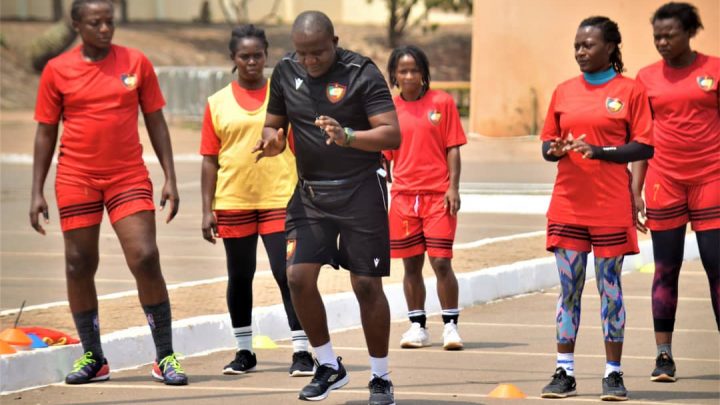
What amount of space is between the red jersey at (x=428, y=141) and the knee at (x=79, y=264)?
2.47m

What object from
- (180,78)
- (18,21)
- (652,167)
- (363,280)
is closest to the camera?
(363,280)

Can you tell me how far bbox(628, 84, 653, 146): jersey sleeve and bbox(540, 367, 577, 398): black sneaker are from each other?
1318mm

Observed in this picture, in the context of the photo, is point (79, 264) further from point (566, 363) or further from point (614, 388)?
point (614, 388)

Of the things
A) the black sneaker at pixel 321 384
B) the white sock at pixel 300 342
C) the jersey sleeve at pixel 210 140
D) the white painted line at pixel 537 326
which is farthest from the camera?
the white painted line at pixel 537 326

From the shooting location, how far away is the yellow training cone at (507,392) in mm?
8047

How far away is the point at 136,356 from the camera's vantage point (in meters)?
9.18

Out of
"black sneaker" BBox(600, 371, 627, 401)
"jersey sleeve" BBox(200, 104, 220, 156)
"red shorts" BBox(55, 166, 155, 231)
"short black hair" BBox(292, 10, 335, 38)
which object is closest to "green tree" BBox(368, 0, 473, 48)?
"jersey sleeve" BBox(200, 104, 220, 156)

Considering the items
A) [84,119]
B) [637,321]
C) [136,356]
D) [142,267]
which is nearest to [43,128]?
[84,119]

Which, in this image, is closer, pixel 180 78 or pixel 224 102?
pixel 224 102

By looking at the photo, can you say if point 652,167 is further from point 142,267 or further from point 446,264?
point 142,267

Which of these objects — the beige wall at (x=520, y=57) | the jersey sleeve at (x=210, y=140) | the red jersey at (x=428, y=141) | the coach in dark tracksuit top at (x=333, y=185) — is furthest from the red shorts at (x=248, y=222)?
the beige wall at (x=520, y=57)

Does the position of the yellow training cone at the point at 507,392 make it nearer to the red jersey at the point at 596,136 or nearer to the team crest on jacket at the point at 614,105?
the red jersey at the point at 596,136

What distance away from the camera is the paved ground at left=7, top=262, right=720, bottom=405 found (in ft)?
26.5

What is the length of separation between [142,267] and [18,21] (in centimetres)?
4268
